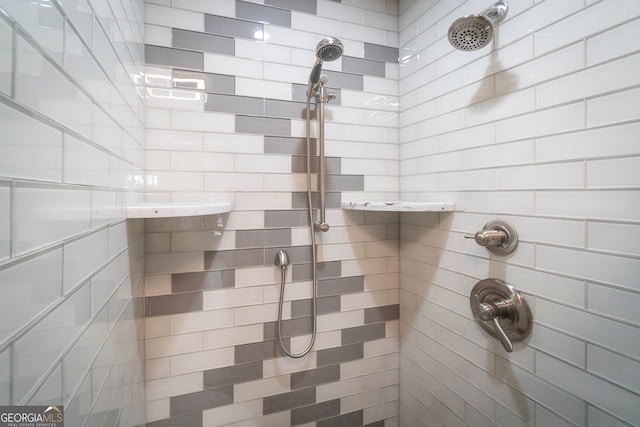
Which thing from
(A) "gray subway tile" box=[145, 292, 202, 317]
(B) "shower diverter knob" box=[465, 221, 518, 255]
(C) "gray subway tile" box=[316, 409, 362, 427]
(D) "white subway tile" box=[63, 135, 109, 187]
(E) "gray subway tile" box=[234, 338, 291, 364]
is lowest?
(C) "gray subway tile" box=[316, 409, 362, 427]

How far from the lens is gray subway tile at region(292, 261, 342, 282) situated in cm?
118

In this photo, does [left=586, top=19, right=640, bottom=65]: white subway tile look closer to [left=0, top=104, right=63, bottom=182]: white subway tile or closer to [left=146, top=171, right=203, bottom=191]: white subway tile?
[left=0, top=104, right=63, bottom=182]: white subway tile

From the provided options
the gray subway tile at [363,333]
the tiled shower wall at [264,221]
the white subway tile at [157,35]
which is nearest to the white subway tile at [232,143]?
the tiled shower wall at [264,221]

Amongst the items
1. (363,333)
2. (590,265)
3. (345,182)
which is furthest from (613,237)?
(363,333)

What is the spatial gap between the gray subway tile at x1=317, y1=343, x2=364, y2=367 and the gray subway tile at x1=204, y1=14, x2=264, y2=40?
1378 mm

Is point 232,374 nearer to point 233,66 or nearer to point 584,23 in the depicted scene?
point 233,66

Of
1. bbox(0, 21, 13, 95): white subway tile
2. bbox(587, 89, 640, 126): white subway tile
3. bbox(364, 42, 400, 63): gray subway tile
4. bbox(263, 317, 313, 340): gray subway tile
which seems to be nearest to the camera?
bbox(0, 21, 13, 95): white subway tile

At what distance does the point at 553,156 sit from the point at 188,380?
1.43 m

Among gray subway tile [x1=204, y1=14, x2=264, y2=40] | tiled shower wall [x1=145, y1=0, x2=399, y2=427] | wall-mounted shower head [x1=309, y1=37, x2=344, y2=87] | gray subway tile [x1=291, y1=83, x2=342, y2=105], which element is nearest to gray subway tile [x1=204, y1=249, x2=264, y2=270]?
tiled shower wall [x1=145, y1=0, x2=399, y2=427]

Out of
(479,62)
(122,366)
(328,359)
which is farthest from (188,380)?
(479,62)

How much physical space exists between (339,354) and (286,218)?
0.68 metres

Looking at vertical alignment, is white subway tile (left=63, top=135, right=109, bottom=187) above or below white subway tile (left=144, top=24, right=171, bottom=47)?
below

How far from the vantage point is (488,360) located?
0.92m

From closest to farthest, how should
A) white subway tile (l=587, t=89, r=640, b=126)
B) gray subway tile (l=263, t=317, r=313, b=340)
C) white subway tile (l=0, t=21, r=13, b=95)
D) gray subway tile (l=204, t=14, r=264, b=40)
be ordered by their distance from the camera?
white subway tile (l=0, t=21, r=13, b=95)
white subway tile (l=587, t=89, r=640, b=126)
gray subway tile (l=204, t=14, r=264, b=40)
gray subway tile (l=263, t=317, r=313, b=340)
